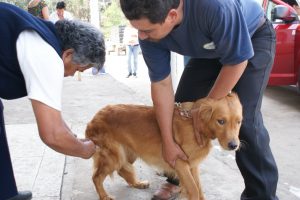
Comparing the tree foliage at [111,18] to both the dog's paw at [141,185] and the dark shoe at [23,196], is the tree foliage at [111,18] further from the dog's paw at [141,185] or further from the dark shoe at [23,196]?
the dark shoe at [23,196]

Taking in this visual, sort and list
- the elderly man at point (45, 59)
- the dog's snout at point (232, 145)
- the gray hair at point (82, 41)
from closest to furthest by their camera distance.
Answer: the elderly man at point (45, 59) → the gray hair at point (82, 41) → the dog's snout at point (232, 145)

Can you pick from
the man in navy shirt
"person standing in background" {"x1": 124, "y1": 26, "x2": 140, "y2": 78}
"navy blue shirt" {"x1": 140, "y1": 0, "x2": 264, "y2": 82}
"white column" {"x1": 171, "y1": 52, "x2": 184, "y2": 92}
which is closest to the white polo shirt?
the man in navy shirt

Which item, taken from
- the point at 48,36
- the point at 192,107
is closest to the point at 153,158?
the point at 192,107

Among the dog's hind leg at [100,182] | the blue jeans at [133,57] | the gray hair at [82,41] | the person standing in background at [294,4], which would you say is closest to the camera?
the gray hair at [82,41]

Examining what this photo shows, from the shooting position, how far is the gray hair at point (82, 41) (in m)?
2.03

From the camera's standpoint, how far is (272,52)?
2424 millimetres

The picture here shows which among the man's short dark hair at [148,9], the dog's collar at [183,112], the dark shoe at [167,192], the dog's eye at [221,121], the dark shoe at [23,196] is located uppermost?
the man's short dark hair at [148,9]

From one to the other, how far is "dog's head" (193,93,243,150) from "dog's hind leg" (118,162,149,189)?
0.98 metres

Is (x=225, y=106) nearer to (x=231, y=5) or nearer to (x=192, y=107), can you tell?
(x=192, y=107)

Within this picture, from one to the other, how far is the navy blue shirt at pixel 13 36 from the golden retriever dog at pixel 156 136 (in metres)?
1.00

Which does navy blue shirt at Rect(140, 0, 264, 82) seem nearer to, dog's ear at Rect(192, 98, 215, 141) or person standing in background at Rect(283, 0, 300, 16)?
dog's ear at Rect(192, 98, 215, 141)

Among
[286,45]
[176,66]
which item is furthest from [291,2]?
[176,66]

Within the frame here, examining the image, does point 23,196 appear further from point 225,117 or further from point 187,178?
point 225,117

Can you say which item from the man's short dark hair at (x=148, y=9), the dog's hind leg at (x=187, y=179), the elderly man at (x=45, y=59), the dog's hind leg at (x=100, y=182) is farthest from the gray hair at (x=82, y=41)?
the dog's hind leg at (x=100, y=182)
